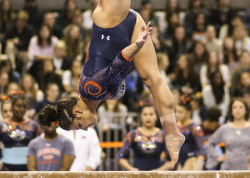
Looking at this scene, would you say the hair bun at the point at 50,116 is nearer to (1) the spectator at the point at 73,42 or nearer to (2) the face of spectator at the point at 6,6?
(1) the spectator at the point at 73,42

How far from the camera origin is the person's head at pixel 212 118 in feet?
24.4

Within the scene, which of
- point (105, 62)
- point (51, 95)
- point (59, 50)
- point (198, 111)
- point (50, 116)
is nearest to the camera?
point (105, 62)

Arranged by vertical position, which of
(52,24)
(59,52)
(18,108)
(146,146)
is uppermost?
(52,24)

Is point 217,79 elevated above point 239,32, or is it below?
below

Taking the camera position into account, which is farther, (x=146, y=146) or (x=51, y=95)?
(x=51, y=95)

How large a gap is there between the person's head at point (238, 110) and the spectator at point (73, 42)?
3168mm

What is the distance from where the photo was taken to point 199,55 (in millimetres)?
9047

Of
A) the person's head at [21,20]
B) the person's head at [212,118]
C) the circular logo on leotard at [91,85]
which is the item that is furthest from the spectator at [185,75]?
the circular logo on leotard at [91,85]

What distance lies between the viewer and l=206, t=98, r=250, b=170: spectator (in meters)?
6.32

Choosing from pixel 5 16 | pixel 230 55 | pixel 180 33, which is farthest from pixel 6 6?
pixel 230 55

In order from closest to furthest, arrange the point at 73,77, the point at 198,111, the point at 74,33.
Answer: the point at 198,111
the point at 73,77
the point at 74,33

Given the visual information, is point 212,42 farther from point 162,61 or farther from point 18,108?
point 18,108

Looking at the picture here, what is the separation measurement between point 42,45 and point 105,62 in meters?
4.81

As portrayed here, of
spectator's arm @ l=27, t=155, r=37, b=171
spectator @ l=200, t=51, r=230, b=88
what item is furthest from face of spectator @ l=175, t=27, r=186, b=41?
spectator's arm @ l=27, t=155, r=37, b=171
